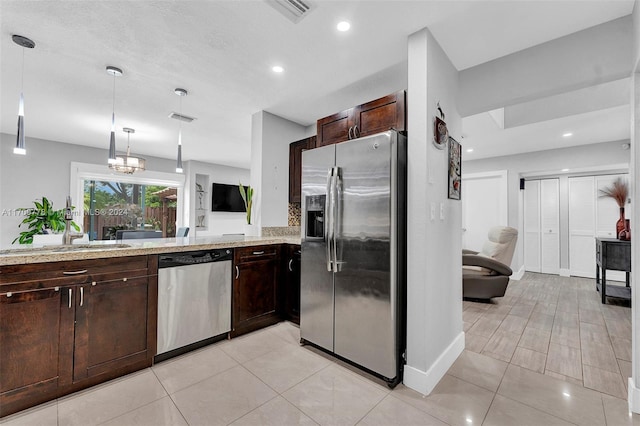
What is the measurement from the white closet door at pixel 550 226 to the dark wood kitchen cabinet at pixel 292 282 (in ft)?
19.1

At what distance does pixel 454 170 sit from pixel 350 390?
1.92 meters

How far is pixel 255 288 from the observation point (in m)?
2.87

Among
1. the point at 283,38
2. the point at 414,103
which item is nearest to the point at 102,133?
the point at 283,38

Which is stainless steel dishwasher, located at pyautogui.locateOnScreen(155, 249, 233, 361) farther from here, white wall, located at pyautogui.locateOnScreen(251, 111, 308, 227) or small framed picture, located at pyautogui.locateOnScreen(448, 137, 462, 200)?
small framed picture, located at pyautogui.locateOnScreen(448, 137, 462, 200)

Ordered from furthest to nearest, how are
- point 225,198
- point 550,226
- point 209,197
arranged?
1. point 225,198
2. point 209,197
3. point 550,226

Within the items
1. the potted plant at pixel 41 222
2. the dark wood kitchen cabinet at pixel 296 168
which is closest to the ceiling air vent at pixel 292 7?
the dark wood kitchen cabinet at pixel 296 168

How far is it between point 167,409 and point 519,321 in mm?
3567

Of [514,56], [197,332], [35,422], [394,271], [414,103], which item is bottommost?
[35,422]

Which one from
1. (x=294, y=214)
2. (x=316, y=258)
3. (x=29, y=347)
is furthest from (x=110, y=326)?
(x=294, y=214)

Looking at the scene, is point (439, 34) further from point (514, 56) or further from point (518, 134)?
point (518, 134)

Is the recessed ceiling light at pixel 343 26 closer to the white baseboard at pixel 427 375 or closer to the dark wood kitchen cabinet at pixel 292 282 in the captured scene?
the dark wood kitchen cabinet at pixel 292 282

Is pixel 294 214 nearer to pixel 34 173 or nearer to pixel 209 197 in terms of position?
pixel 209 197

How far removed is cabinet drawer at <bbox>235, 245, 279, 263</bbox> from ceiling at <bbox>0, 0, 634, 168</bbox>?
5.69 ft

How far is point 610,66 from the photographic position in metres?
1.95
